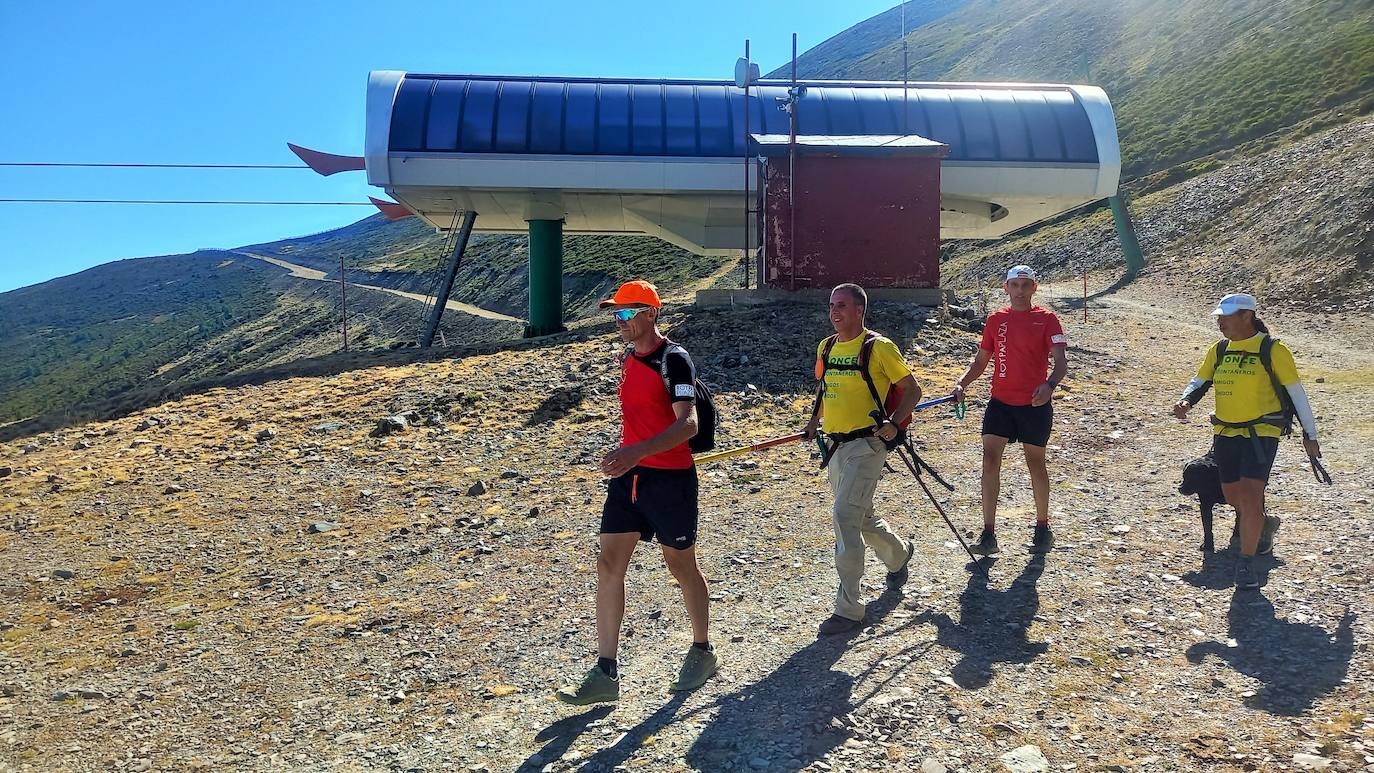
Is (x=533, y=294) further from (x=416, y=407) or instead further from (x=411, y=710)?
(x=411, y=710)

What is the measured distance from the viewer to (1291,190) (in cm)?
3189

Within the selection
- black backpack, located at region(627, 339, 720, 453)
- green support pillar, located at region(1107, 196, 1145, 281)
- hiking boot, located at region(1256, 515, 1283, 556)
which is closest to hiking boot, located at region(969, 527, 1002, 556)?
hiking boot, located at region(1256, 515, 1283, 556)

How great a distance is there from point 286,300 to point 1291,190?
102 metres

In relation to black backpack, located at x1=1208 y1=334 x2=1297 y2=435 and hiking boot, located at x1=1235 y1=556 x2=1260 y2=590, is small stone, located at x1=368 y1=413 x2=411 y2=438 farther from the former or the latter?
black backpack, located at x1=1208 y1=334 x2=1297 y2=435

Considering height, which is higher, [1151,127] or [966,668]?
[1151,127]

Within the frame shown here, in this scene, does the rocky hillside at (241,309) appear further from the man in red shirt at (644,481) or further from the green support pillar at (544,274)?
the man in red shirt at (644,481)

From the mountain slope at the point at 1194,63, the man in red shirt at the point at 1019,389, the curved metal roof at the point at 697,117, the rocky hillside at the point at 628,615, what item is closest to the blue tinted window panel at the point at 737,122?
the curved metal roof at the point at 697,117

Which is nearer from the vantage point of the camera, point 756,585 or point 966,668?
point 966,668

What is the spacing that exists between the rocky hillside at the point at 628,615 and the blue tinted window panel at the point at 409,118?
10718mm

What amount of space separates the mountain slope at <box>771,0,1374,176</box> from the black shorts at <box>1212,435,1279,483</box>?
146ft

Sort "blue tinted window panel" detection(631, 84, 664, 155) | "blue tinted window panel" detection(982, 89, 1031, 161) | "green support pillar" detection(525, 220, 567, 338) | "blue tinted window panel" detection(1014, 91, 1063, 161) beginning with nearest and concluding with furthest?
"blue tinted window panel" detection(631, 84, 664, 155)
"blue tinted window panel" detection(982, 89, 1031, 161)
"blue tinted window panel" detection(1014, 91, 1063, 161)
"green support pillar" detection(525, 220, 567, 338)

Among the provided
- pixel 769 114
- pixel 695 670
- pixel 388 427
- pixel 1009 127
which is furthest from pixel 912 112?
pixel 695 670

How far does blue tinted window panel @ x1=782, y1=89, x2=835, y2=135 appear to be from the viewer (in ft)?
69.3

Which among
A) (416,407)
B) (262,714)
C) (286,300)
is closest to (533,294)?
(416,407)
